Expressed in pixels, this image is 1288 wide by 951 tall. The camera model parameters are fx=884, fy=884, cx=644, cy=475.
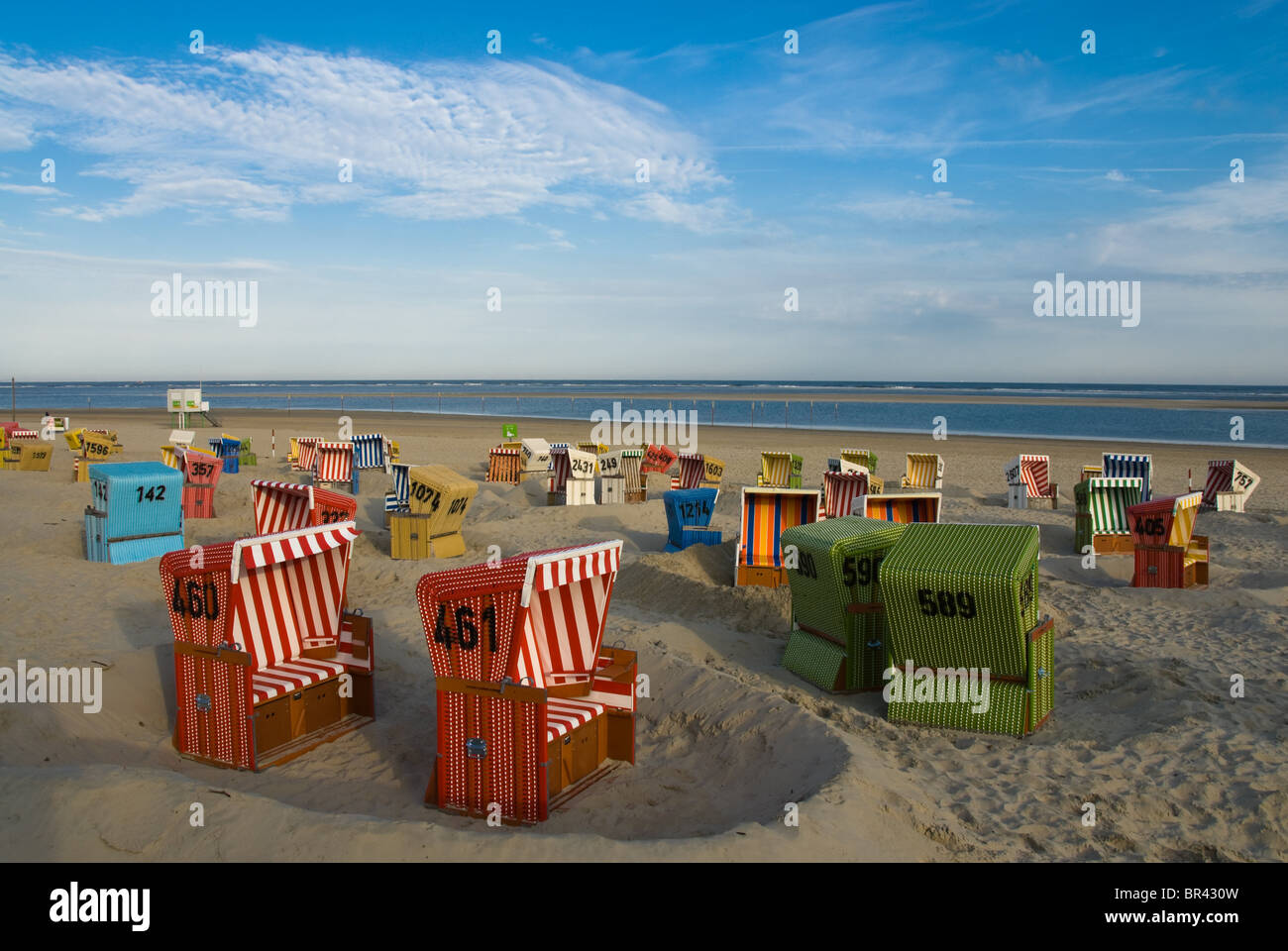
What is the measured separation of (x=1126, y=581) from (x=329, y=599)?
12399 millimetres

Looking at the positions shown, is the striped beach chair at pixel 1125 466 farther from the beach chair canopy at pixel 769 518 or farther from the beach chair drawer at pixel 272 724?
the beach chair drawer at pixel 272 724

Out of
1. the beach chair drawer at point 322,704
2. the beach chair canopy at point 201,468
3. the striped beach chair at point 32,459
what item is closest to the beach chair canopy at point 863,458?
the beach chair canopy at point 201,468

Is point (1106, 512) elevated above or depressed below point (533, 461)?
below

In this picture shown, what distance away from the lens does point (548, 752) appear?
6.46 metres

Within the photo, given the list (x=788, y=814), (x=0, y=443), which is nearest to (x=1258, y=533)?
(x=788, y=814)

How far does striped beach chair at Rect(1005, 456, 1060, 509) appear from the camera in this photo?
22.7 m

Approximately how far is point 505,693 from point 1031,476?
20.8 metres

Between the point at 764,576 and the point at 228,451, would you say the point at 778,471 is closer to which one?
the point at 764,576

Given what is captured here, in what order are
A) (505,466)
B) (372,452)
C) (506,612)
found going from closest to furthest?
(506,612)
(505,466)
(372,452)

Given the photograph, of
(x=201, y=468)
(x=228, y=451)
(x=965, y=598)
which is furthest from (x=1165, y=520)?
(x=228, y=451)

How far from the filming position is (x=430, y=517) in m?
15.2

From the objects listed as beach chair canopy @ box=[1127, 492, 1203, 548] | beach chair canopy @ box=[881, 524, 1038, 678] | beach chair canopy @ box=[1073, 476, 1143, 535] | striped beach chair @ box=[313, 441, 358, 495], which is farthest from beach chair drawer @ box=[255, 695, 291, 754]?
striped beach chair @ box=[313, 441, 358, 495]

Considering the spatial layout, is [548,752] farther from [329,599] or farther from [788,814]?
[329,599]

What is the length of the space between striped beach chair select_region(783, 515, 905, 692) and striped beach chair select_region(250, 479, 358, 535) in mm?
5768
